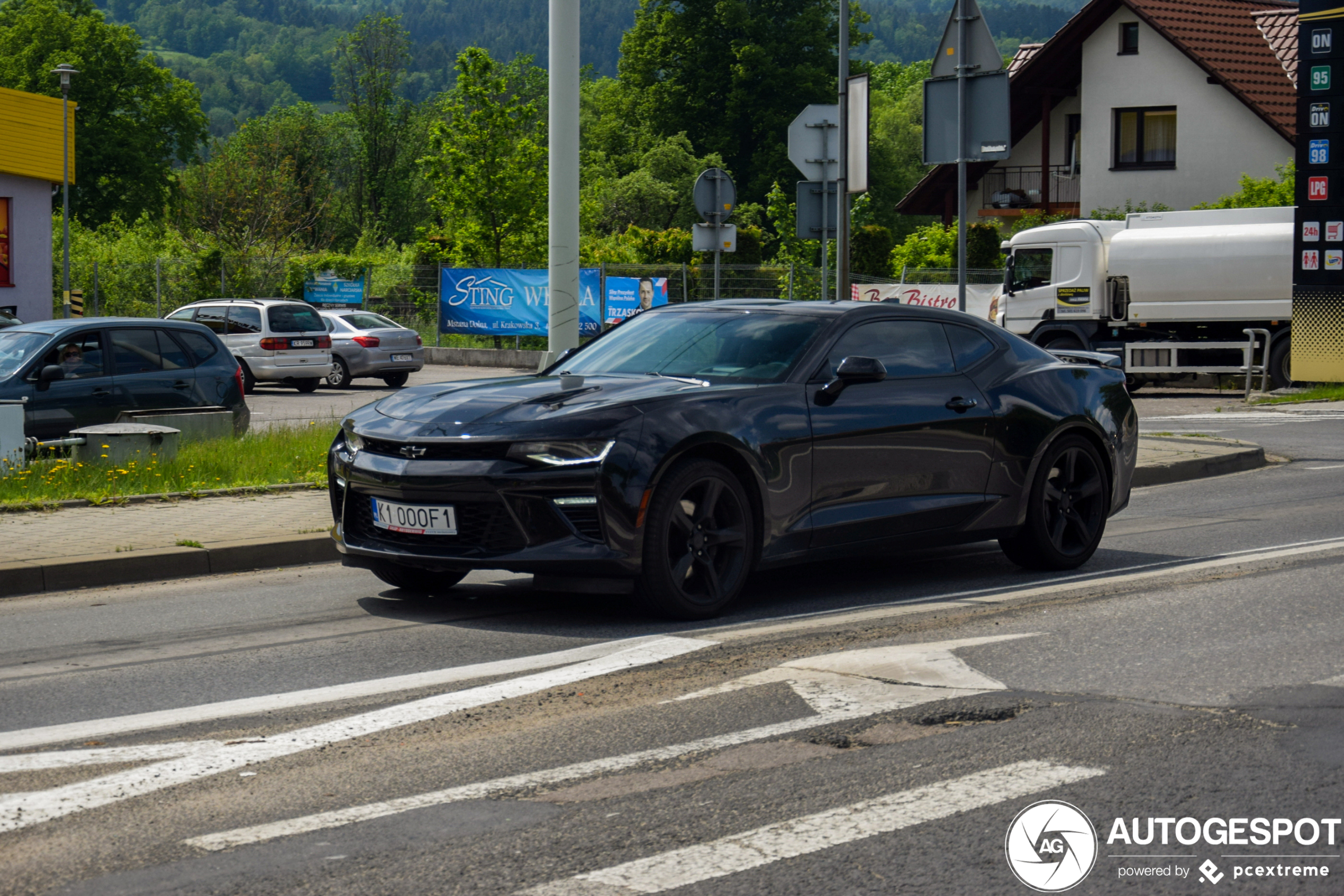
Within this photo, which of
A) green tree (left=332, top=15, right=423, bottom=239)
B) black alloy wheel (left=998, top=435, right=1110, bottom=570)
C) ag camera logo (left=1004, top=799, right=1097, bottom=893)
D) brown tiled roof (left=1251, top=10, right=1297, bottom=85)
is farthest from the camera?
green tree (left=332, top=15, right=423, bottom=239)

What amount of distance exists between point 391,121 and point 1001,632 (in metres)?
98.2

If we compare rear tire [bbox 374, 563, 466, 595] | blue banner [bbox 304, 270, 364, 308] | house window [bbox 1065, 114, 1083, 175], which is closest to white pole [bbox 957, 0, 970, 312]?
rear tire [bbox 374, 563, 466, 595]

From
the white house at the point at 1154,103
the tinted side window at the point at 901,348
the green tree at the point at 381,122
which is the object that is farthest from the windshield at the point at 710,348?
the green tree at the point at 381,122

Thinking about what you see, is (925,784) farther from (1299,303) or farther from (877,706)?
(1299,303)

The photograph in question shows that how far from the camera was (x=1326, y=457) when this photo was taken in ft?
50.5

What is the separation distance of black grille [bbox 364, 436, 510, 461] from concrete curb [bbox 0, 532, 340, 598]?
1.87m

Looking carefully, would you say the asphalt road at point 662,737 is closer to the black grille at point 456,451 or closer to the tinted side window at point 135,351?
the black grille at point 456,451

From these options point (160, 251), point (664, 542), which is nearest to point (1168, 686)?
point (664, 542)

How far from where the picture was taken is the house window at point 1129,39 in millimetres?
41719

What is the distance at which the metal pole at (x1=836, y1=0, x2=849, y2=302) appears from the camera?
47.4 ft

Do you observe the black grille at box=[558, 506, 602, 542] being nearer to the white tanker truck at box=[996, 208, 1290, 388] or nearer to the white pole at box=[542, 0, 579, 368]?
the white pole at box=[542, 0, 579, 368]

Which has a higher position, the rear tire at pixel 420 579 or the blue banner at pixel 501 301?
the blue banner at pixel 501 301

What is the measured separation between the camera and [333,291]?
3953cm

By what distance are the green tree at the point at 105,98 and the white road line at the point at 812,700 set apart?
67518mm
